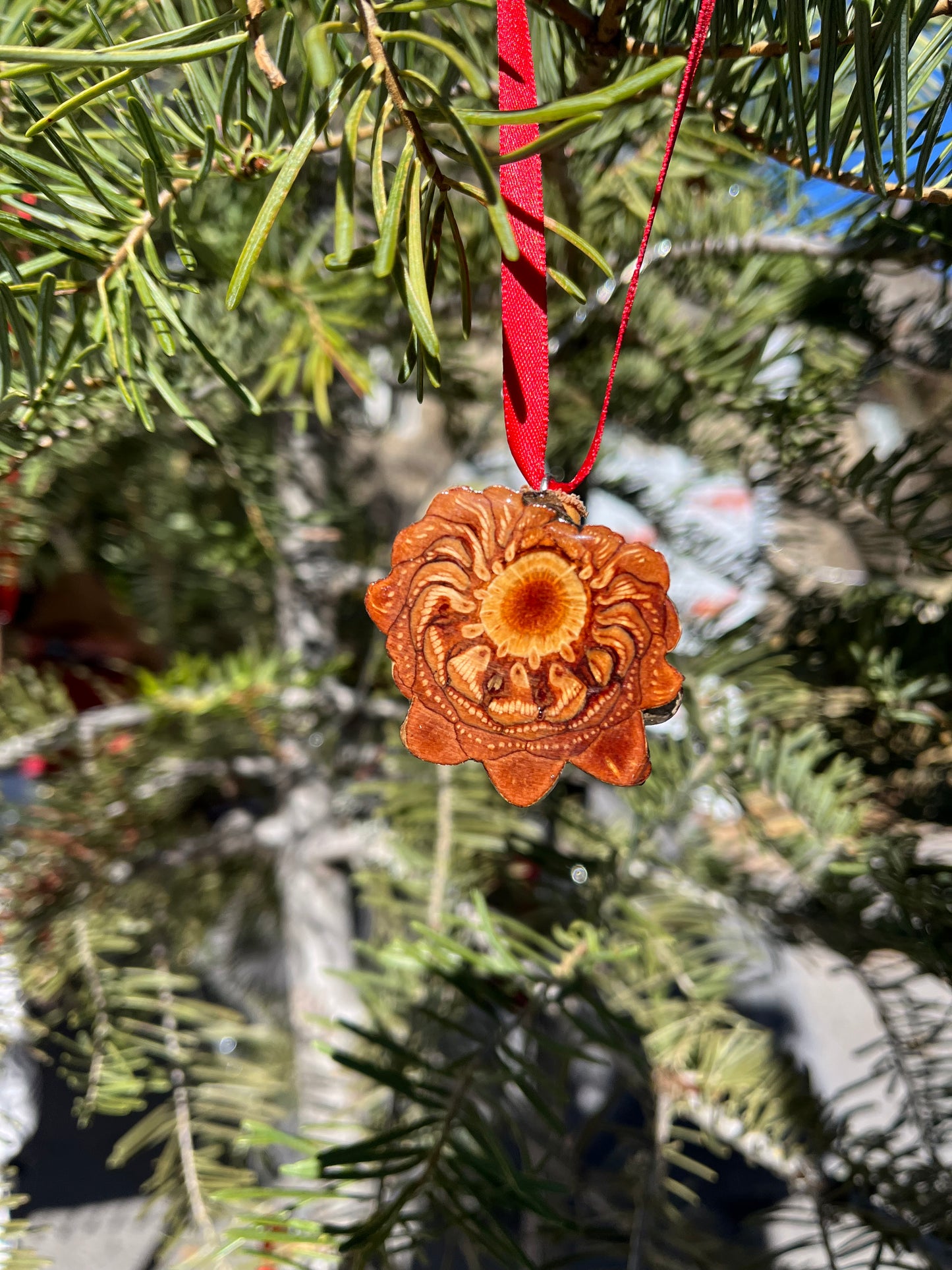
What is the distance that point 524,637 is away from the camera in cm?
23

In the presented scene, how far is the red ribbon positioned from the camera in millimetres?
184

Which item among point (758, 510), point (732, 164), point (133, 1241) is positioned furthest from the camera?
point (133, 1241)

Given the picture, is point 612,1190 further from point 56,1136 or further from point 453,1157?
point 56,1136

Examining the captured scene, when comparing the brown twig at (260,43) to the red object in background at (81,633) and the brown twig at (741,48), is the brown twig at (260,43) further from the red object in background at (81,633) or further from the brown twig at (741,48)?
the red object in background at (81,633)

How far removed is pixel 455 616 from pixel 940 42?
0.18 meters

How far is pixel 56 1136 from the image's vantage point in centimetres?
61

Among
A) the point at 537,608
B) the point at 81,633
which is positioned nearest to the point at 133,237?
the point at 537,608

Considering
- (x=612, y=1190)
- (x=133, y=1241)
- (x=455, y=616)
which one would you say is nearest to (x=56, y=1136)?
(x=133, y=1241)

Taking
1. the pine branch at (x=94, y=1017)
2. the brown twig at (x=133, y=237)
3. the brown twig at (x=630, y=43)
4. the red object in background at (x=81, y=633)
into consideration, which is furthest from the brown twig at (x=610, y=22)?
the red object in background at (x=81, y=633)

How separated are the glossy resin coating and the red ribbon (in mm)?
18

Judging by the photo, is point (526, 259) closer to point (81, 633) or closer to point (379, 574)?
point (379, 574)

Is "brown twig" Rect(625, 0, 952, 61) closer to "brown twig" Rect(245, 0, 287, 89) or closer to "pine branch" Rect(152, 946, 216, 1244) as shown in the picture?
"brown twig" Rect(245, 0, 287, 89)

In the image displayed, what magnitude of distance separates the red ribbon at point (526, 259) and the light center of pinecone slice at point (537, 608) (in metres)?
0.03

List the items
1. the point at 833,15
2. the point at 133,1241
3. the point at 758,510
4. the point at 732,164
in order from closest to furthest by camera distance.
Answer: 1. the point at 833,15
2. the point at 732,164
3. the point at 758,510
4. the point at 133,1241
